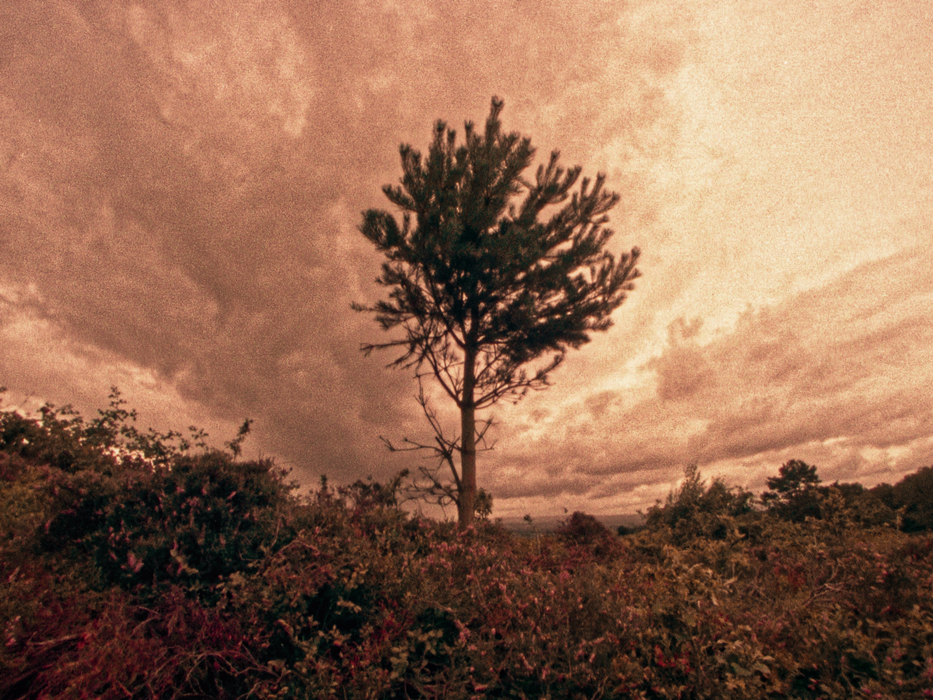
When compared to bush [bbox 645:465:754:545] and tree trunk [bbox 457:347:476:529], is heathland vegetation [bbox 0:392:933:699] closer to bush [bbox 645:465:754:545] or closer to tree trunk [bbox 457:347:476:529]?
bush [bbox 645:465:754:545]

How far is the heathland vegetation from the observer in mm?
3291

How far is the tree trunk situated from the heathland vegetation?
4.76 metres

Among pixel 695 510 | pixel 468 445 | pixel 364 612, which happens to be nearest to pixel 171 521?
pixel 364 612

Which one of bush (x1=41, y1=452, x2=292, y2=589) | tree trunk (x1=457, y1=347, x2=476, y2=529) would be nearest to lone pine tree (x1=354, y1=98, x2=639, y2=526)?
Result: tree trunk (x1=457, y1=347, x2=476, y2=529)

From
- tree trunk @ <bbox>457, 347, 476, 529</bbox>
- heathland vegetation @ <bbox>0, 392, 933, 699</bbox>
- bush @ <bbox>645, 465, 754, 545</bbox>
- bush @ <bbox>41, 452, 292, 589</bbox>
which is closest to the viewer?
heathland vegetation @ <bbox>0, 392, 933, 699</bbox>

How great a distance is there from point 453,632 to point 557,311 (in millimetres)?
8981

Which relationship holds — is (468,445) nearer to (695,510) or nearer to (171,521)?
(695,510)

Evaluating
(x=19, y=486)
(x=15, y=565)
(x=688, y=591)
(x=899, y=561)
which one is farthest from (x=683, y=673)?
(x=19, y=486)

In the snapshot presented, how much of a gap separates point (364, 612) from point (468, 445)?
6608 millimetres

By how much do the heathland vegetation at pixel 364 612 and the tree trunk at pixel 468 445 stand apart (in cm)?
476

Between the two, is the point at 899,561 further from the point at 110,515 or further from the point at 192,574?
the point at 110,515

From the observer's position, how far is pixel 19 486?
8.09 m

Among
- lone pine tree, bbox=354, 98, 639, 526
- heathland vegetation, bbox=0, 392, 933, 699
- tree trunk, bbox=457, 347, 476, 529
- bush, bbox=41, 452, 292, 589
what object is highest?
lone pine tree, bbox=354, 98, 639, 526

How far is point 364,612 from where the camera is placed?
13.2ft
